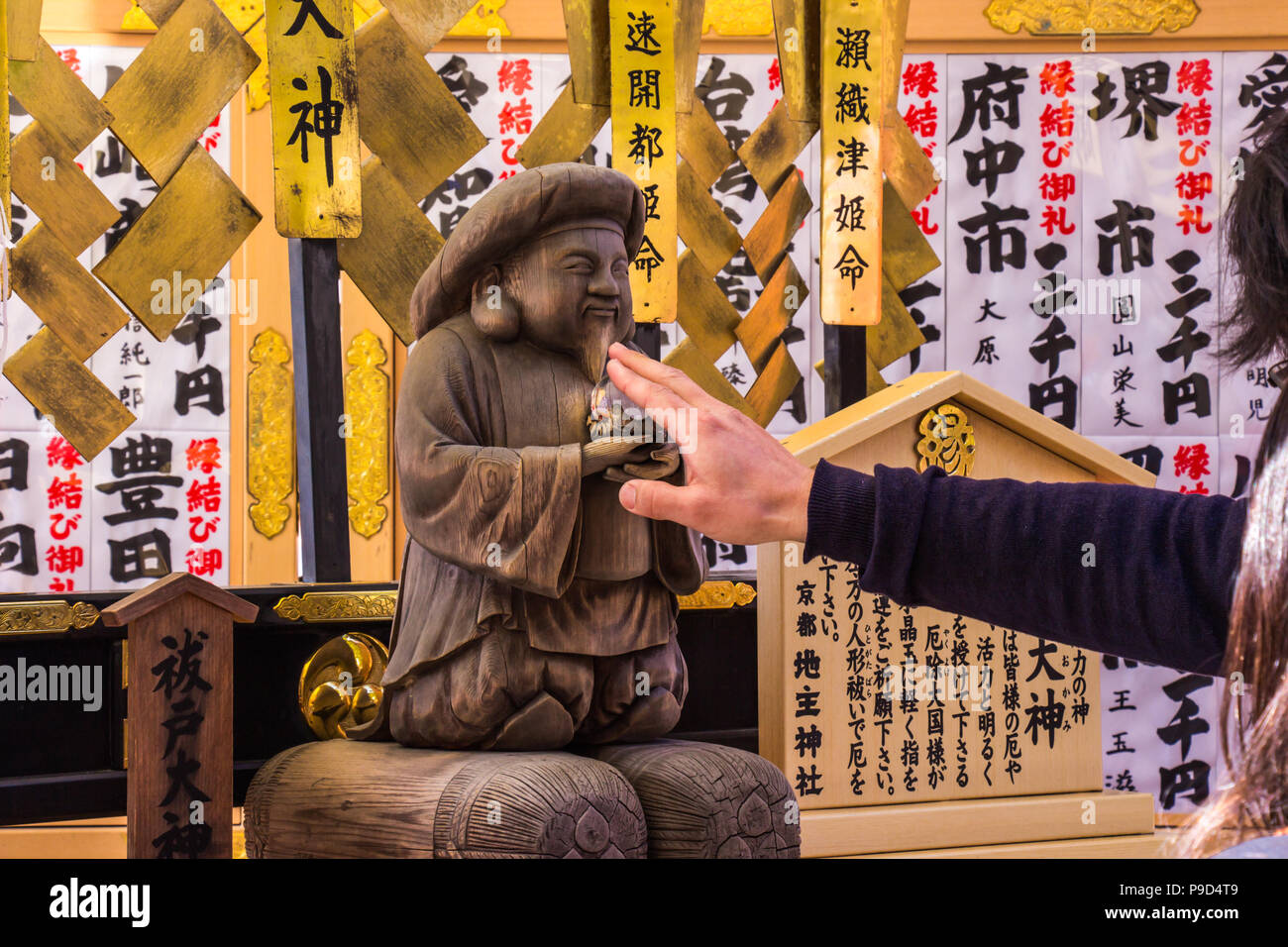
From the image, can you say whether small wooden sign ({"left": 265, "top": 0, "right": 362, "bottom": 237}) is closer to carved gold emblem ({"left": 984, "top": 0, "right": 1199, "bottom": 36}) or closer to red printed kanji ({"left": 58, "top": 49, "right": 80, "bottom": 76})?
red printed kanji ({"left": 58, "top": 49, "right": 80, "bottom": 76})

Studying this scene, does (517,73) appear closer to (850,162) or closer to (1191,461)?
(850,162)

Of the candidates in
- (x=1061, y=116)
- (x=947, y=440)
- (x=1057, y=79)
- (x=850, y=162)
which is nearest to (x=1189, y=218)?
(x=1061, y=116)

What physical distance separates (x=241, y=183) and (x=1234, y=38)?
364 centimetres

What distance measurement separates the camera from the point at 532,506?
1.86m

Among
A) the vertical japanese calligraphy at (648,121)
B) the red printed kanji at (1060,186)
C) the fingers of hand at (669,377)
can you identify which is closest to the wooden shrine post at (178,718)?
the fingers of hand at (669,377)

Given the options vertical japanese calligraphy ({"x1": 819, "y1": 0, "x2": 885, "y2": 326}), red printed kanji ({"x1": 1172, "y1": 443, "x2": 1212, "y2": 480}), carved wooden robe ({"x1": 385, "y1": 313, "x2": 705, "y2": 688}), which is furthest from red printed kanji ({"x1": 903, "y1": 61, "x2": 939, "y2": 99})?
carved wooden robe ({"x1": 385, "y1": 313, "x2": 705, "y2": 688})

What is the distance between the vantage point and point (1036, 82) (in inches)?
170

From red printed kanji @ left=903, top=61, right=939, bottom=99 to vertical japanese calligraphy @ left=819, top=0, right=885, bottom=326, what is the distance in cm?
123

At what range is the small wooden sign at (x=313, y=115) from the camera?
Answer: 2512 millimetres

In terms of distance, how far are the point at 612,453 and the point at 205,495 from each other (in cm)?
261

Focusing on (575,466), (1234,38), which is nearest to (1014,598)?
(575,466)

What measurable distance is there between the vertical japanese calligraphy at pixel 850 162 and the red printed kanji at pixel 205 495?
2.23m

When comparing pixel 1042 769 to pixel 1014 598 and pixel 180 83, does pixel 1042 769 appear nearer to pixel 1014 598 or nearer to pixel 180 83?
pixel 1014 598

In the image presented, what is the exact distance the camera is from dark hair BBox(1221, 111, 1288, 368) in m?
0.86
